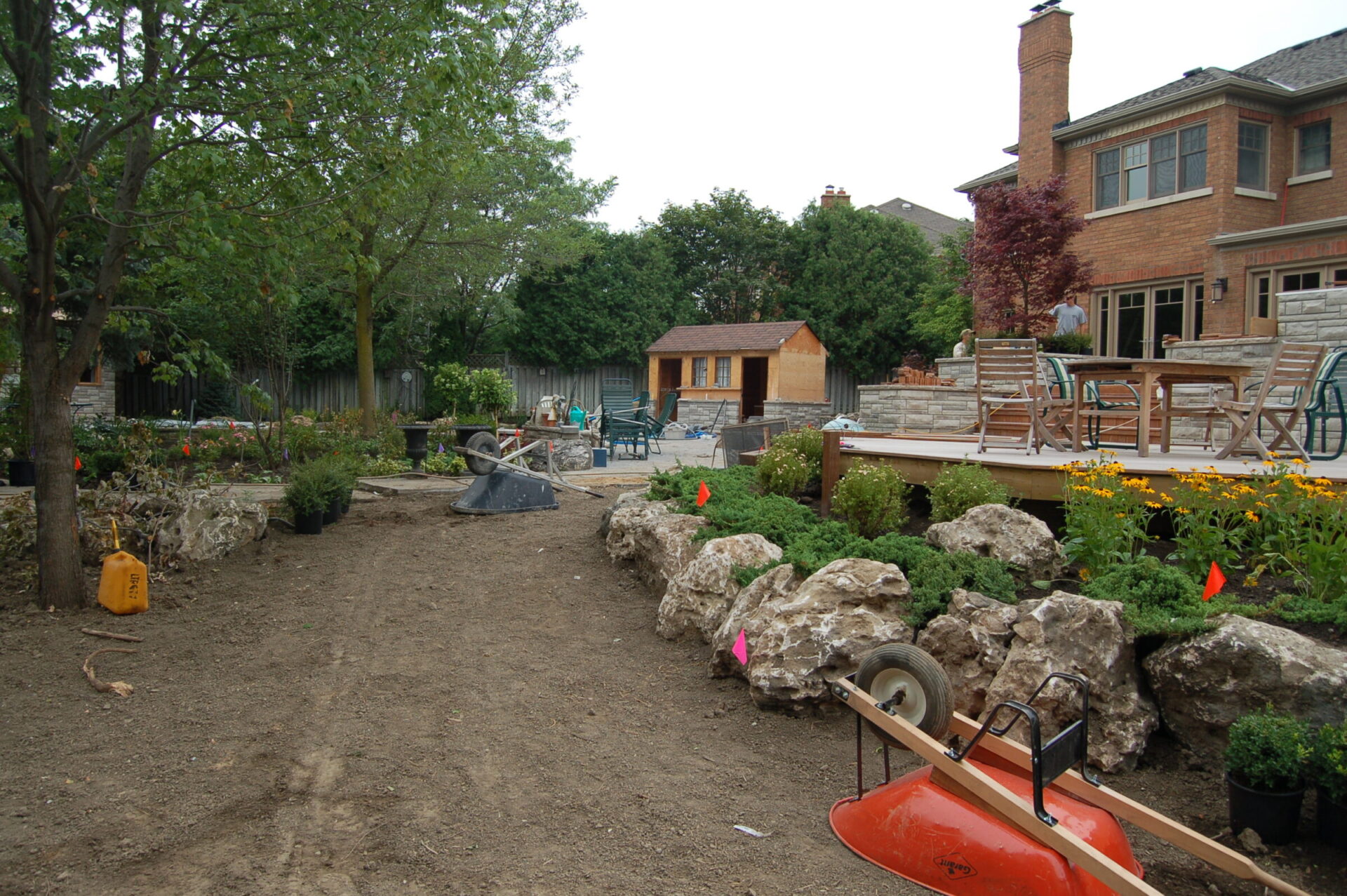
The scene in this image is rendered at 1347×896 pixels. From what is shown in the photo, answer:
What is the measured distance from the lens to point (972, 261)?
14.0 m

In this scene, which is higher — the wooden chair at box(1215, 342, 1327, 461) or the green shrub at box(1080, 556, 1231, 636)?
the wooden chair at box(1215, 342, 1327, 461)

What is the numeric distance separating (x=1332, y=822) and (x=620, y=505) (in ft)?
16.5

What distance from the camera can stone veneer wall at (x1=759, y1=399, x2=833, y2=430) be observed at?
19.5 m

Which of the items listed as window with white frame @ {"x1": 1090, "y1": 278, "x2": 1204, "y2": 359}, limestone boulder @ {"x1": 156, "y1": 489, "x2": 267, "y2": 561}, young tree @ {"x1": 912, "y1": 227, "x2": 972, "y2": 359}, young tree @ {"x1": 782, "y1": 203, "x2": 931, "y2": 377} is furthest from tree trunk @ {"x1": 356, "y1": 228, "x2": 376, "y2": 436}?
young tree @ {"x1": 782, "y1": 203, "x2": 931, "y2": 377}

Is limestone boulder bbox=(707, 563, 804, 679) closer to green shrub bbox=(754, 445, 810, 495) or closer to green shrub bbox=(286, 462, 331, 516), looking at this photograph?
Answer: green shrub bbox=(754, 445, 810, 495)

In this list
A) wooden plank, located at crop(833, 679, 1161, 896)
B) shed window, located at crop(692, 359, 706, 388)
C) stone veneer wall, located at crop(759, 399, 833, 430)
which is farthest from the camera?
shed window, located at crop(692, 359, 706, 388)

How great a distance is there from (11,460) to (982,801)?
11.6 m

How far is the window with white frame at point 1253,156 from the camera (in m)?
14.2

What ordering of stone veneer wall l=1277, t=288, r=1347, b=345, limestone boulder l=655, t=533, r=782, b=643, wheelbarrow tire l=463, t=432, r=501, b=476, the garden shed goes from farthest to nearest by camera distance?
the garden shed < wheelbarrow tire l=463, t=432, r=501, b=476 < stone veneer wall l=1277, t=288, r=1347, b=345 < limestone boulder l=655, t=533, r=782, b=643

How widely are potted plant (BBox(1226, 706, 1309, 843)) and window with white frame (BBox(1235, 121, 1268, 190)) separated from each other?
1463 cm

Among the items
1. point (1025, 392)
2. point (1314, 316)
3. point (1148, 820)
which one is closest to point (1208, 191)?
point (1314, 316)

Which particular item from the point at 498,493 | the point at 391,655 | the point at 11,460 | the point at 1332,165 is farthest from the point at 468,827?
the point at 1332,165

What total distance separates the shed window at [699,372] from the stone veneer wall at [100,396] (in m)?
13.8

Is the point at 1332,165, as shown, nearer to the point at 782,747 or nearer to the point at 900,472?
the point at 900,472
